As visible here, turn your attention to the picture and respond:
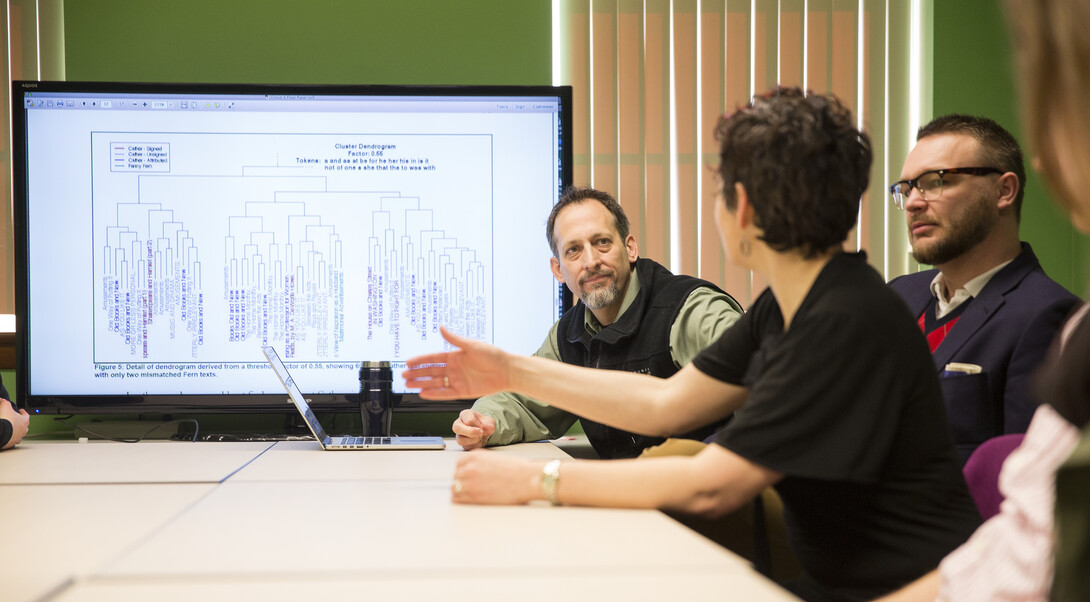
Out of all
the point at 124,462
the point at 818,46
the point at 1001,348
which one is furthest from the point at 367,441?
the point at 818,46

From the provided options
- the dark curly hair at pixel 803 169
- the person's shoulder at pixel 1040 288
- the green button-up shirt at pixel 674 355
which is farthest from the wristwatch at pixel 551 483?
the person's shoulder at pixel 1040 288

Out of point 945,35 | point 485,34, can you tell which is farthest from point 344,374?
point 945,35

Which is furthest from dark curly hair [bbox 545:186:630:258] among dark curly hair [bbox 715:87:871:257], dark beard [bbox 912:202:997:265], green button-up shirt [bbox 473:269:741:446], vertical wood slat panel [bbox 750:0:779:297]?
dark curly hair [bbox 715:87:871:257]

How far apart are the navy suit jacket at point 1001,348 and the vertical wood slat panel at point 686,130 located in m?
1.16

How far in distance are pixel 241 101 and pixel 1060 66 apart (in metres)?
2.46

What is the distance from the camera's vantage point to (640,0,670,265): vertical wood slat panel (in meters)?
2.98

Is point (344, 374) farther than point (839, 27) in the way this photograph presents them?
No

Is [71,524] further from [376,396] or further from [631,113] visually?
[631,113]

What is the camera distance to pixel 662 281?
94.0 inches

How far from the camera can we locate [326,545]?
1.00 meters

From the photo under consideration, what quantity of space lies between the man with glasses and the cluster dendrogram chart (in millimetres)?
1322

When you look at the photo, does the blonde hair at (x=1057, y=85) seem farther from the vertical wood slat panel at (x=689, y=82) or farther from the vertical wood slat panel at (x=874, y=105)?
the vertical wood slat panel at (x=874, y=105)

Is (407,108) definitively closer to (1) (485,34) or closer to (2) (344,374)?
(1) (485,34)

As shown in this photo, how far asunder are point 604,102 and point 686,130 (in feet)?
1.06
